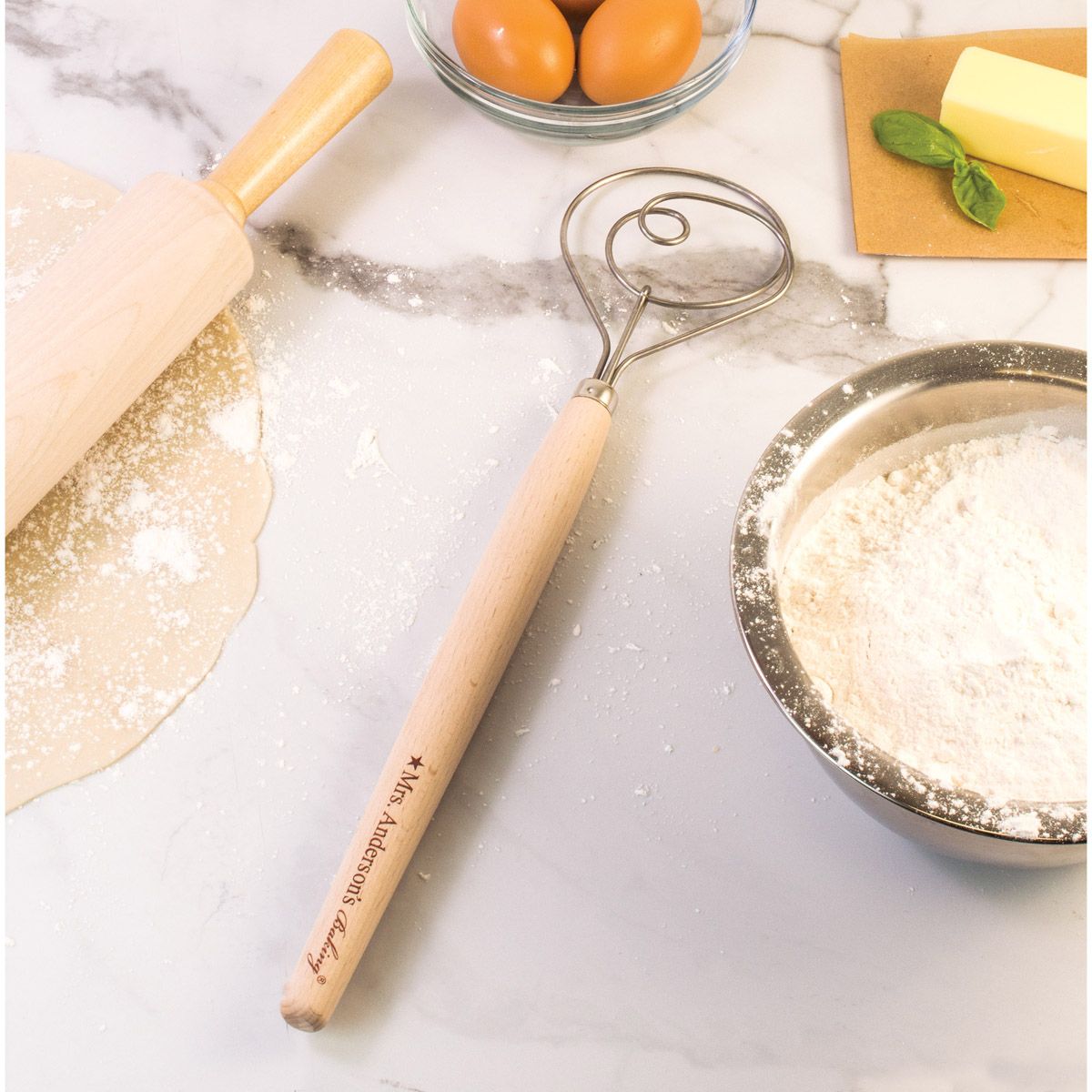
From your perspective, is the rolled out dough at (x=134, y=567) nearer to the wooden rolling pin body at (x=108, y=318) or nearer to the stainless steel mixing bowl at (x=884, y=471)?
the wooden rolling pin body at (x=108, y=318)

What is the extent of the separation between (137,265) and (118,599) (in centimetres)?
27

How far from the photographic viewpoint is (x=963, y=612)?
26.9 inches

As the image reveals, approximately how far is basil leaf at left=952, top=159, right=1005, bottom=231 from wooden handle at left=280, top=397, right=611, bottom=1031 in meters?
0.43

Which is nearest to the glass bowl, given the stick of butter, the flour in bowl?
A: the stick of butter

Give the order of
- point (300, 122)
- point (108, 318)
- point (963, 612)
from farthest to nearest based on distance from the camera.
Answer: point (300, 122), point (108, 318), point (963, 612)

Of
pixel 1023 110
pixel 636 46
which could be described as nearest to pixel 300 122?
pixel 636 46

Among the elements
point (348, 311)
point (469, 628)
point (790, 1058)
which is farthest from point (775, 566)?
point (348, 311)

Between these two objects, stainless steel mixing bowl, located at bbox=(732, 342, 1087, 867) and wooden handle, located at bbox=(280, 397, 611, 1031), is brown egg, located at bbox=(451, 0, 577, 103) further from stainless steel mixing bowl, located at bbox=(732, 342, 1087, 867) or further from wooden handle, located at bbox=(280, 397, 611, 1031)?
stainless steel mixing bowl, located at bbox=(732, 342, 1087, 867)

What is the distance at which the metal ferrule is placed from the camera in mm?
846

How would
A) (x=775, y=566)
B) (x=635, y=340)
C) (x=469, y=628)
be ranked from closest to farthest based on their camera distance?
(x=775, y=566)
(x=469, y=628)
(x=635, y=340)

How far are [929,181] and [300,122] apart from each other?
1.98ft

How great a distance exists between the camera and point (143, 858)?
0.76 metres

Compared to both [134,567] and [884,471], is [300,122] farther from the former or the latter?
[884,471]

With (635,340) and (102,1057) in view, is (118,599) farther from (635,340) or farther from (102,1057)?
(635,340)
